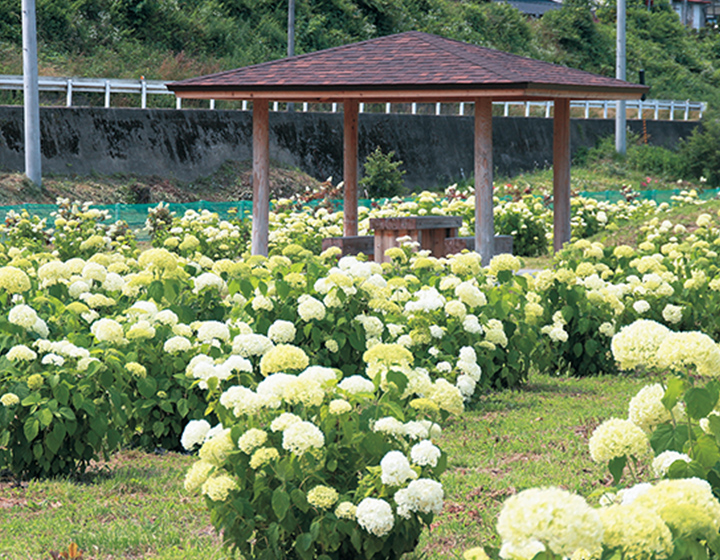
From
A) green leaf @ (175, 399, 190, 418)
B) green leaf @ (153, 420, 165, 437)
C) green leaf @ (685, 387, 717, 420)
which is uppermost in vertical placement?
green leaf @ (685, 387, 717, 420)

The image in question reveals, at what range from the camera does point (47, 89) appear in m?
24.2

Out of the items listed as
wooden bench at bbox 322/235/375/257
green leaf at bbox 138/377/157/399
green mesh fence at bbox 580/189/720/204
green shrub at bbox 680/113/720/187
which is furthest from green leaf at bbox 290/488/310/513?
green shrub at bbox 680/113/720/187

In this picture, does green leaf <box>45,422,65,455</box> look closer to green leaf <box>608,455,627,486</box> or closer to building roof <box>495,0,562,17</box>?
green leaf <box>608,455,627,486</box>

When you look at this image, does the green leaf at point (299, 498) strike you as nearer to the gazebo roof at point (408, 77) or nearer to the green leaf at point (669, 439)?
the green leaf at point (669, 439)

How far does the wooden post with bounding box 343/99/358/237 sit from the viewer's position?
14.8m

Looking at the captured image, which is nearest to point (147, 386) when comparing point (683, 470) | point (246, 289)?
point (246, 289)

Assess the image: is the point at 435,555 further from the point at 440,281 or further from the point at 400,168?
the point at 400,168

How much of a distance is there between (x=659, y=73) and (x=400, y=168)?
29.5 metres

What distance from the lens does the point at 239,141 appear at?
2741 cm

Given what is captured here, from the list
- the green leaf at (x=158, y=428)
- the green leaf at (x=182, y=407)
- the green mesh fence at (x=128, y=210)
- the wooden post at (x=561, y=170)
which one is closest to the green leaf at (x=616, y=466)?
the green leaf at (x=182, y=407)

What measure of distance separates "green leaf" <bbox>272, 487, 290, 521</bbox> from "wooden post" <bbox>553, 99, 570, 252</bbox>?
1107cm

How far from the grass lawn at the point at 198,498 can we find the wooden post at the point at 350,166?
27.4 ft

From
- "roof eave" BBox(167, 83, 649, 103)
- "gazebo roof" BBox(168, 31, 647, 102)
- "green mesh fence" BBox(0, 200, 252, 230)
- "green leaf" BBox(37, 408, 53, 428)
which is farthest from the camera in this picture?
"green mesh fence" BBox(0, 200, 252, 230)

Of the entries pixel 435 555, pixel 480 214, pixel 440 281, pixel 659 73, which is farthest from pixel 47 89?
pixel 659 73
